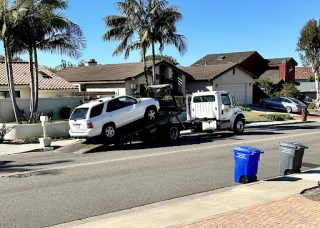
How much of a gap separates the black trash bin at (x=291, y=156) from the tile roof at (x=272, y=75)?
41496 mm

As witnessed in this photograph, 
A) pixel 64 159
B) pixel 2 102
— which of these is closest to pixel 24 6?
pixel 2 102

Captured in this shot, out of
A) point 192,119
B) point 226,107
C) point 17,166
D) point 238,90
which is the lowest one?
point 17,166

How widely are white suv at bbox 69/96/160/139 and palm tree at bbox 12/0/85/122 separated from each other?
6.16 metres

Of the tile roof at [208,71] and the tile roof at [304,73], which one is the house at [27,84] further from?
the tile roof at [304,73]

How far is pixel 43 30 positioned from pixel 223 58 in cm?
3732

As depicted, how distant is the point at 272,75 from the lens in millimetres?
52500

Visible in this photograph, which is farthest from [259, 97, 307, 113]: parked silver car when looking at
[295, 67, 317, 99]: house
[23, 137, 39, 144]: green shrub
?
[23, 137, 39, 144]: green shrub

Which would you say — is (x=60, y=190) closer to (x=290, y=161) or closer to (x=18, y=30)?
(x=290, y=161)

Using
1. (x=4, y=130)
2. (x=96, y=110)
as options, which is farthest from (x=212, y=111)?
(x=4, y=130)

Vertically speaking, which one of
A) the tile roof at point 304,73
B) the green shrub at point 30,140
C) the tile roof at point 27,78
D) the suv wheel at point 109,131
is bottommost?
the green shrub at point 30,140

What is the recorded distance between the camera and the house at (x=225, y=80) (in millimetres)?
39969

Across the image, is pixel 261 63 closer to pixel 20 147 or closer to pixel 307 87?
pixel 307 87

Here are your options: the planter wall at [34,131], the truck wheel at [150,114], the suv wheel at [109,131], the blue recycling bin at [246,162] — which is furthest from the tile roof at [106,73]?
the blue recycling bin at [246,162]

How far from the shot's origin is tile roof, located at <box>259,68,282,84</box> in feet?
168
